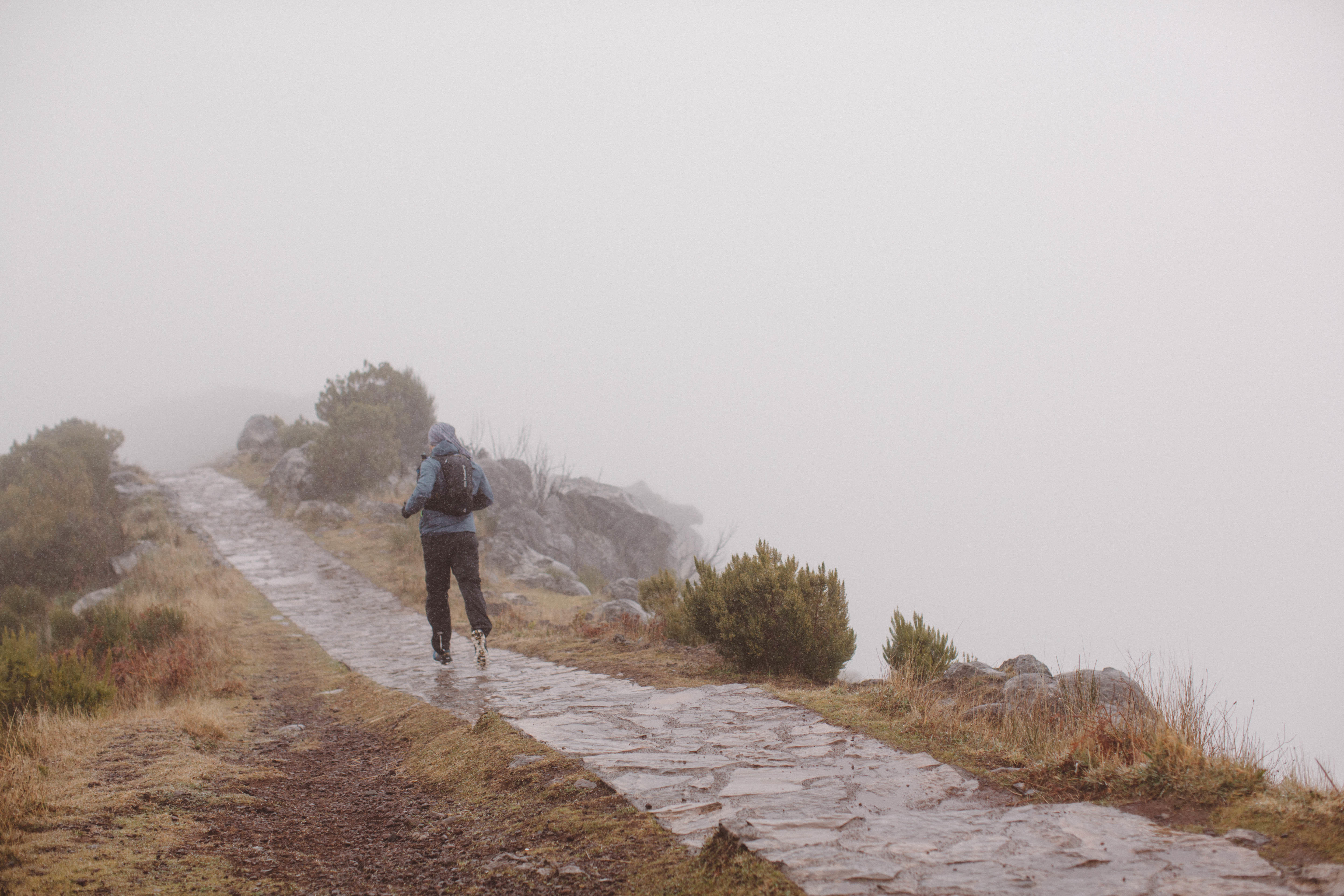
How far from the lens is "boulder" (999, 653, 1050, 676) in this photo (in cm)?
650

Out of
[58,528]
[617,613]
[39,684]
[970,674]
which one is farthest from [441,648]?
[58,528]

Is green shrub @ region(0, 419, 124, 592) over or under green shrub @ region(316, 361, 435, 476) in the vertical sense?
under

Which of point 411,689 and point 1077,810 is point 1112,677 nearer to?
point 1077,810

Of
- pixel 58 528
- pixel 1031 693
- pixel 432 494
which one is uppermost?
pixel 432 494

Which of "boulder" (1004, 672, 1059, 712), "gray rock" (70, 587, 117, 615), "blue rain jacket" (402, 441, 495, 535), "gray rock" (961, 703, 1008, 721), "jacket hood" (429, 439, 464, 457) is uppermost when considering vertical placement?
"jacket hood" (429, 439, 464, 457)

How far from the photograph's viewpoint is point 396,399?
1105 inches

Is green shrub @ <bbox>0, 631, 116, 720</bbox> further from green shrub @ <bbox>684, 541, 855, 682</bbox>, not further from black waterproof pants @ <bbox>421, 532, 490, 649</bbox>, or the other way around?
green shrub @ <bbox>684, 541, 855, 682</bbox>

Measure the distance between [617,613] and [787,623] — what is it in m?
4.41

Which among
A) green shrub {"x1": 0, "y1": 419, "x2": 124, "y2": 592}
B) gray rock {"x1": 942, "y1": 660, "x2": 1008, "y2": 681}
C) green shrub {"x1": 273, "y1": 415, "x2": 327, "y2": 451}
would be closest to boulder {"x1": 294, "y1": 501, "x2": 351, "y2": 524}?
green shrub {"x1": 0, "y1": 419, "x2": 124, "y2": 592}

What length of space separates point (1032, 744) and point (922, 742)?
1.85ft

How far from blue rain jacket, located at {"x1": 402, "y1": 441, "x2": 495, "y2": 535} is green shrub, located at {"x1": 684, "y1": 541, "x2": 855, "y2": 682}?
2.74 metres

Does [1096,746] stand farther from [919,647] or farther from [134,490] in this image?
[134,490]

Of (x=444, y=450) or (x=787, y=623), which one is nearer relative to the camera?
(x=787, y=623)

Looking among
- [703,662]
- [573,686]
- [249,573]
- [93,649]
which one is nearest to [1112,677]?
[703,662]
